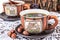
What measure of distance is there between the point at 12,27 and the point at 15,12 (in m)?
0.10

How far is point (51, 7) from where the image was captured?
952 millimetres

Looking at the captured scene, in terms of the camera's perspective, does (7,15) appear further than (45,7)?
No

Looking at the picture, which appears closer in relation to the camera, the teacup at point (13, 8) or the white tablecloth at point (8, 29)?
the white tablecloth at point (8, 29)

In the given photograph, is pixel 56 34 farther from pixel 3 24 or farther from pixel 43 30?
pixel 3 24

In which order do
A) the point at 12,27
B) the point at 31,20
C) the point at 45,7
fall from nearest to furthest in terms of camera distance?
the point at 31,20, the point at 12,27, the point at 45,7

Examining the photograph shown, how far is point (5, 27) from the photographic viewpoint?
2.33ft

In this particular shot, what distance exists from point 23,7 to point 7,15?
0.11m

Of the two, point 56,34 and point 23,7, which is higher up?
point 23,7

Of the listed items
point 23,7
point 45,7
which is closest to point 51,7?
point 45,7

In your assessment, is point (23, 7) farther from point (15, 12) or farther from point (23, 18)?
point (23, 18)

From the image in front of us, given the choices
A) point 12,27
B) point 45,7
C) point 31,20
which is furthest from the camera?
point 45,7

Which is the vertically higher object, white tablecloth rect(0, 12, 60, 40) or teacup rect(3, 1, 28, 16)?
teacup rect(3, 1, 28, 16)

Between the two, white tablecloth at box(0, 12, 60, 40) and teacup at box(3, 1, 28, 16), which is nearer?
white tablecloth at box(0, 12, 60, 40)

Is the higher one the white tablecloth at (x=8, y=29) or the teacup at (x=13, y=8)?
the teacup at (x=13, y=8)
